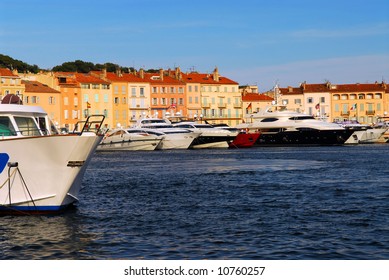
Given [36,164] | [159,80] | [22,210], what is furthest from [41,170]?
[159,80]

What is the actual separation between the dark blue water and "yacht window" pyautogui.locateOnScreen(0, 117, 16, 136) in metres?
2.45

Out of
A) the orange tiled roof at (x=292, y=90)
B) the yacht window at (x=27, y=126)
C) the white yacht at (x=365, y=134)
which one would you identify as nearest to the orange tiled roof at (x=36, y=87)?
the white yacht at (x=365, y=134)

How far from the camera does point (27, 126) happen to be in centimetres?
2352

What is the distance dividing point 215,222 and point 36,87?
92.1 m

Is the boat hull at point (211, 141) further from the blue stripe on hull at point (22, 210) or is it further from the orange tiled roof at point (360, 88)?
the orange tiled roof at point (360, 88)

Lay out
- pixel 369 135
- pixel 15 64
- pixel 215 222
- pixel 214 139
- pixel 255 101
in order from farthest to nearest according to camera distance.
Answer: pixel 15 64, pixel 255 101, pixel 369 135, pixel 214 139, pixel 215 222

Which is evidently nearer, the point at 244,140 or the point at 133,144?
the point at 133,144

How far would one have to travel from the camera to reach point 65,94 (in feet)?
377

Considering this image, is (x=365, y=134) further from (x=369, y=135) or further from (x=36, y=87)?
(x=36, y=87)

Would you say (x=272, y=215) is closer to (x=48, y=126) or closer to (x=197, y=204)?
(x=197, y=204)

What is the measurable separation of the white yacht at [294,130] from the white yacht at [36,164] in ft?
212

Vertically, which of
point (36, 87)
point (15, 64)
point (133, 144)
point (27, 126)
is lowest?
point (133, 144)
